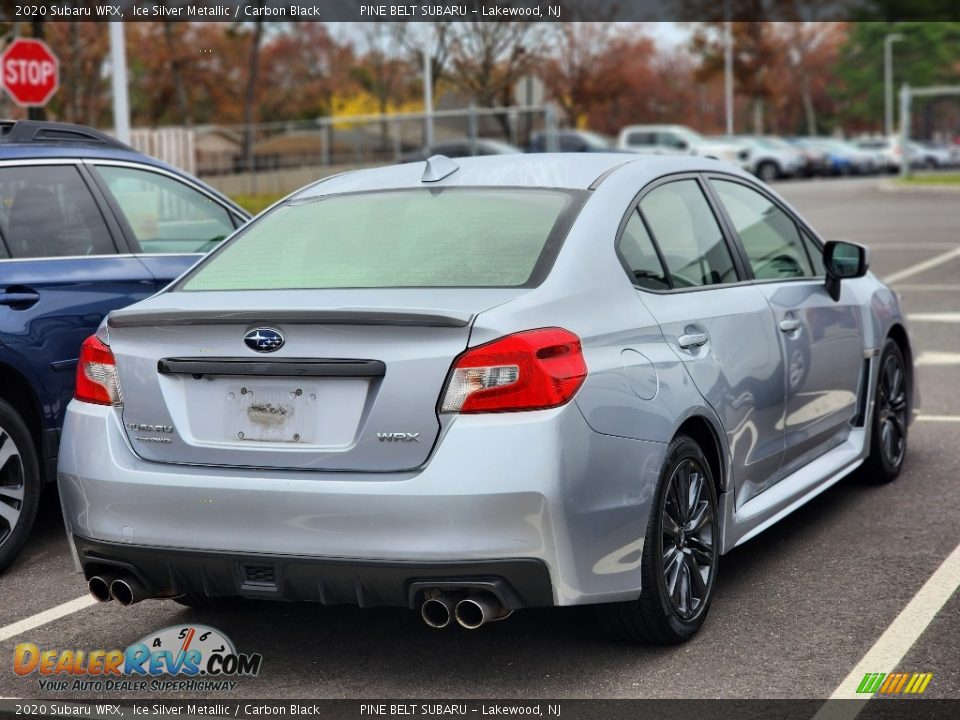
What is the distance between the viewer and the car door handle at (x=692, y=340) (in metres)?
4.50

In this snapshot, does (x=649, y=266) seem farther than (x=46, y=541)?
No

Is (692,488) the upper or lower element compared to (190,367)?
lower

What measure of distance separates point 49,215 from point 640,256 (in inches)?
107

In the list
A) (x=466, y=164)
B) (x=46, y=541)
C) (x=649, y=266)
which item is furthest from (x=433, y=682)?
(x=46, y=541)

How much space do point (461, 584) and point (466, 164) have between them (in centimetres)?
188

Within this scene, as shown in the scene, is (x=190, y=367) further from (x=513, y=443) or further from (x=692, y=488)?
(x=692, y=488)

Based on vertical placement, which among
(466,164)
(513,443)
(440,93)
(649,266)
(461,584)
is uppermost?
(440,93)

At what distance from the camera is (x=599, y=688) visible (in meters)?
4.07

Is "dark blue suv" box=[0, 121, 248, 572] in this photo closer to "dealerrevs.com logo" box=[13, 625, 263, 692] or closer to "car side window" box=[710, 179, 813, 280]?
"dealerrevs.com logo" box=[13, 625, 263, 692]

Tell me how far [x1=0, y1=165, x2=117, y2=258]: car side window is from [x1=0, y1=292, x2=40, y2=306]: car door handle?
226mm

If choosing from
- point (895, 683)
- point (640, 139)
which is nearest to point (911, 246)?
point (895, 683)

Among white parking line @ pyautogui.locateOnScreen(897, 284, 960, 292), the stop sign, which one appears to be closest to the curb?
white parking line @ pyautogui.locateOnScreen(897, 284, 960, 292)

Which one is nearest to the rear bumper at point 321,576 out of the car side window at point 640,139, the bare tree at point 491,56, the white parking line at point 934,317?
the white parking line at point 934,317

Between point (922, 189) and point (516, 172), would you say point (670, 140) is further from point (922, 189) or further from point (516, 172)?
point (516, 172)
